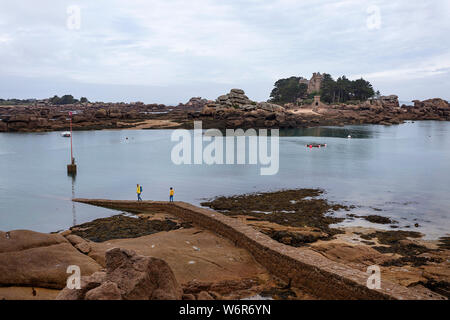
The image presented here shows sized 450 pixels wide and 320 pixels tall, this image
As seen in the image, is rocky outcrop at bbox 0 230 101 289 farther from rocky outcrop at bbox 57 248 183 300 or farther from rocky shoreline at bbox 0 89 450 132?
rocky shoreline at bbox 0 89 450 132

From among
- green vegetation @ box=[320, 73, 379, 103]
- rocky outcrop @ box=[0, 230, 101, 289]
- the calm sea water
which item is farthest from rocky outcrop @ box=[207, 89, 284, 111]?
rocky outcrop @ box=[0, 230, 101, 289]

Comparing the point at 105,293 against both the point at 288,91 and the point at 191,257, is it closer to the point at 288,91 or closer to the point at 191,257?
the point at 191,257

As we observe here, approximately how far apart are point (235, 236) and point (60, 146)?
5664 cm

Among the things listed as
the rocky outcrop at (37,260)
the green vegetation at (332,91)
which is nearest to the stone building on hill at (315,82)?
the green vegetation at (332,91)

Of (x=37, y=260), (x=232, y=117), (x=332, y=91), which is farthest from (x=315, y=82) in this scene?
(x=37, y=260)

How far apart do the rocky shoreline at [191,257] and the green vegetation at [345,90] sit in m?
117

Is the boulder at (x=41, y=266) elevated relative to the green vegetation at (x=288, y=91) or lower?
lower

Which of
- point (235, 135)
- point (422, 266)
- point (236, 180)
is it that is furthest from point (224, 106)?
point (422, 266)

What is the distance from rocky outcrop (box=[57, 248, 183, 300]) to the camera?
27.5 ft

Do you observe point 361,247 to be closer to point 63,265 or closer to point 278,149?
point 63,265

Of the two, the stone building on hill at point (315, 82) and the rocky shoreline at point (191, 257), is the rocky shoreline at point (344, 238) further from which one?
the stone building on hill at point (315, 82)

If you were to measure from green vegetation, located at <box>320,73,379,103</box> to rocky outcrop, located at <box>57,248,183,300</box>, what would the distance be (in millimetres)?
130049

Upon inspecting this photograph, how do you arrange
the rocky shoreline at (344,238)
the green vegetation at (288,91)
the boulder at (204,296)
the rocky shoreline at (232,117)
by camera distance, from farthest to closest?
1. the green vegetation at (288,91)
2. the rocky shoreline at (232,117)
3. the rocky shoreline at (344,238)
4. the boulder at (204,296)

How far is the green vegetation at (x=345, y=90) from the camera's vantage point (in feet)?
427
